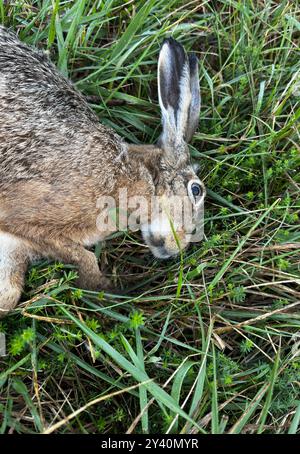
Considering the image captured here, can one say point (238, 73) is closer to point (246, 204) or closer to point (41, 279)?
point (246, 204)

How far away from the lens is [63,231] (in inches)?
152

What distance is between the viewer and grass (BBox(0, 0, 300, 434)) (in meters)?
3.52

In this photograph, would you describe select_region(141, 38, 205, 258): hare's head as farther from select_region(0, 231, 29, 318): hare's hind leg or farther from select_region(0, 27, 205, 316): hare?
select_region(0, 231, 29, 318): hare's hind leg

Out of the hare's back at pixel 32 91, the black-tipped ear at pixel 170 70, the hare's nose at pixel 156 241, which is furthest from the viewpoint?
the hare's nose at pixel 156 241

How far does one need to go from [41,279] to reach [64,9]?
2.24 meters

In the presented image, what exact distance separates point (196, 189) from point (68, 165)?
99cm

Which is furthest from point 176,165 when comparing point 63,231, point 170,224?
point 63,231

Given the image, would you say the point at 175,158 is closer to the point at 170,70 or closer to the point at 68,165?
the point at 170,70

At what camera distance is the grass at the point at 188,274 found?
352 cm

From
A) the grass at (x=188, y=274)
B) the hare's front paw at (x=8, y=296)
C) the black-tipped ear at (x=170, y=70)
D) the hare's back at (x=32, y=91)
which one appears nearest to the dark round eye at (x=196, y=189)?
the grass at (x=188, y=274)

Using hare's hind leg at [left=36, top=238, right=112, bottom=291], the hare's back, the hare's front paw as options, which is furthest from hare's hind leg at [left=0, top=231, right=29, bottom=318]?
the hare's back

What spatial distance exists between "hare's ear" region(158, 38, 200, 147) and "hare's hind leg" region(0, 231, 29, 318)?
4.45 feet

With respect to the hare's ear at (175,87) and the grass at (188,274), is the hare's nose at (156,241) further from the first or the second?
the hare's ear at (175,87)

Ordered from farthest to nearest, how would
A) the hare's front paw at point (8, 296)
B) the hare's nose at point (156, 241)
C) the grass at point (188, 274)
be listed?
the hare's nose at point (156, 241) < the hare's front paw at point (8, 296) < the grass at point (188, 274)
